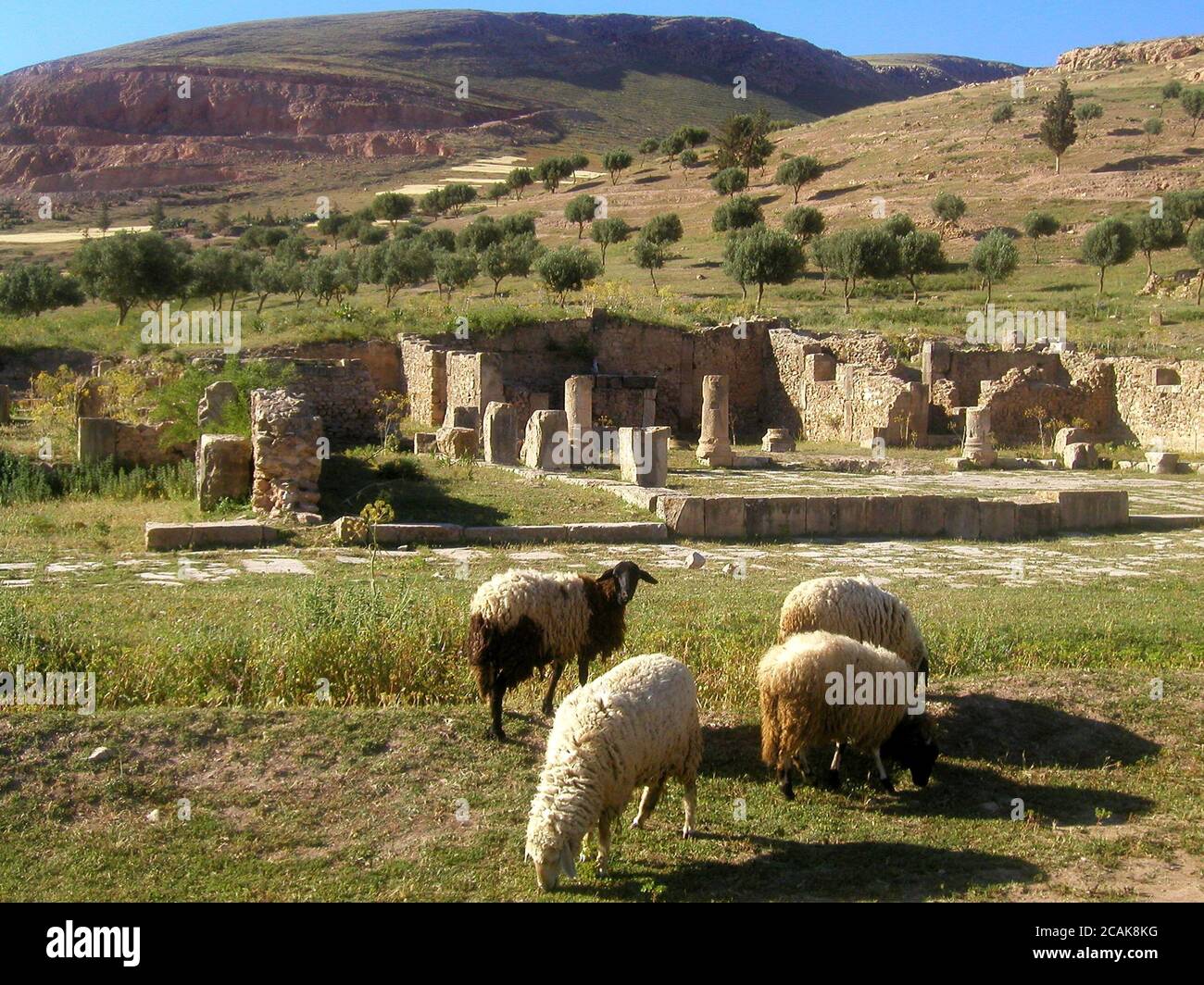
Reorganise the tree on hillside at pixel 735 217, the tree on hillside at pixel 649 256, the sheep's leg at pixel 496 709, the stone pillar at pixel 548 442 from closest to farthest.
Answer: the sheep's leg at pixel 496 709
the stone pillar at pixel 548 442
the tree on hillside at pixel 649 256
the tree on hillside at pixel 735 217

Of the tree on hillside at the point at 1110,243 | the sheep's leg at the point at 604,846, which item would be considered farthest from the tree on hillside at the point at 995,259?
the sheep's leg at the point at 604,846

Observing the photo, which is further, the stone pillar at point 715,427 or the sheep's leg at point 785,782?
the stone pillar at point 715,427

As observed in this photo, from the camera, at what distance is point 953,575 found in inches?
548

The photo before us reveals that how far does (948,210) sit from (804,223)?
7.06 m

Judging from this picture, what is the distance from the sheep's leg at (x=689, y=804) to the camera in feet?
22.0

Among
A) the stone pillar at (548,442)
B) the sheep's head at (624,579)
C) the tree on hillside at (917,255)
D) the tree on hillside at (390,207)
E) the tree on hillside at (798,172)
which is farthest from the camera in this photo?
the tree on hillside at (390,207)

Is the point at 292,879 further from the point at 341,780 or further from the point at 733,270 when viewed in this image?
the point at 733,270

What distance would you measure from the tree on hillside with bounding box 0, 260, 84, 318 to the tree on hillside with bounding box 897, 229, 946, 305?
31.1m

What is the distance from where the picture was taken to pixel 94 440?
1969cm

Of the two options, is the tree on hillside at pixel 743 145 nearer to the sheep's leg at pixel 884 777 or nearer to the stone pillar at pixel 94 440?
the stone pillar at pixel 94 440

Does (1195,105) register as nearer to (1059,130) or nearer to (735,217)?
(1059,130)

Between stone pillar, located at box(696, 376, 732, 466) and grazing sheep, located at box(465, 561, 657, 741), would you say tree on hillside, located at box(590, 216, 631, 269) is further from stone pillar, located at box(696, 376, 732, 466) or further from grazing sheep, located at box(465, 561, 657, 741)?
grazing sheep, located at box(465, 561, 657, 741)

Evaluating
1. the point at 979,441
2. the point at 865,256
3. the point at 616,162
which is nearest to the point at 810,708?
the point at 979,441

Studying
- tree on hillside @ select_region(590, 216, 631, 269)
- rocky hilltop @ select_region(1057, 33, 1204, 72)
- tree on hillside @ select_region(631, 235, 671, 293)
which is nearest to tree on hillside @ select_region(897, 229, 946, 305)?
tree on hillside @ select_region(631, 235, 671, 293)
